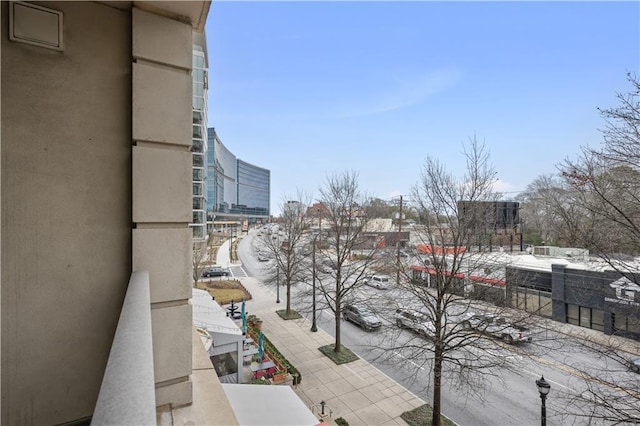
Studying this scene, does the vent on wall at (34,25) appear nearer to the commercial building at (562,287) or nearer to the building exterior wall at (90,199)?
the building exterior wall at (90,199)

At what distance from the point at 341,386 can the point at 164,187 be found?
11.0m

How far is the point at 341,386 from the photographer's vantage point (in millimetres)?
11180

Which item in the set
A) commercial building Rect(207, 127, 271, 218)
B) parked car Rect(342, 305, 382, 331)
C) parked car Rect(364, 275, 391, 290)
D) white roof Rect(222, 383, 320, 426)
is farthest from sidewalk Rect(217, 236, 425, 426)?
commercial building Rect(207, 127, 271, 218)

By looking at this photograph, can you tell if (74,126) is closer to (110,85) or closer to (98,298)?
(110,85)

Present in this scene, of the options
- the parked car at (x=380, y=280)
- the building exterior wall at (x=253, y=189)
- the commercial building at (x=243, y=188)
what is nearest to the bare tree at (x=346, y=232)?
the parked car at (x=380, y=280)

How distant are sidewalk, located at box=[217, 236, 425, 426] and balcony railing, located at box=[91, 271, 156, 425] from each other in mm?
9608

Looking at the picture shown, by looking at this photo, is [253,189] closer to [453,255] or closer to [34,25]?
[453,255]

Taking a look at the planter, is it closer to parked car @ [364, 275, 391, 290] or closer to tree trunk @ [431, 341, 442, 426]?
tree trunk @ [431, 341, 442, 426]

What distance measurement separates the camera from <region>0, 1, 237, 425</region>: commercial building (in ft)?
6.14

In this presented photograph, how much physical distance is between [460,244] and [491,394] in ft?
19.9

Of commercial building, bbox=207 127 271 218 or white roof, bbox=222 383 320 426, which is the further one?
commercial building, bbox=207 127 271 218

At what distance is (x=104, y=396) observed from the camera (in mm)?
771

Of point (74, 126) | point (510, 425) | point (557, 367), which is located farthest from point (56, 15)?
point (557, 367)

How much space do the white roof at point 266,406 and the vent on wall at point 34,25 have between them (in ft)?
14.2
